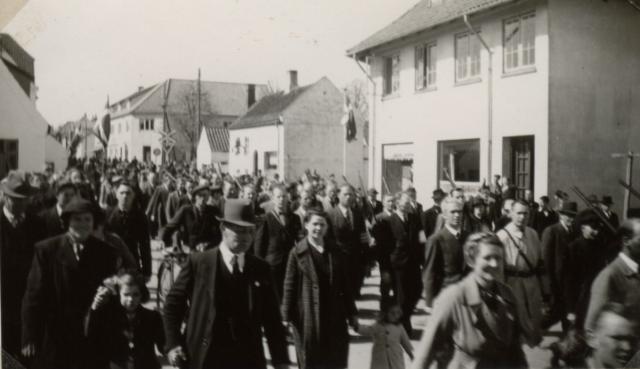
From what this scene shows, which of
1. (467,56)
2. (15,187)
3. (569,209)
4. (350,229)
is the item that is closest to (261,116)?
(467,56)

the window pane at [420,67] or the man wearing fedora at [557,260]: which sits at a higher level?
the window pane at [420,67]

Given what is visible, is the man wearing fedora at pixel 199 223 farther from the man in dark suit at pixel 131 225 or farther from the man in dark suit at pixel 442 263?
the man in dark suit at pixel 442 263

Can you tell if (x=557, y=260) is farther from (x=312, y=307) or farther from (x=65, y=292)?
(x=65, y=292)

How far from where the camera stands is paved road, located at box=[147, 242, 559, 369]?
4.68m

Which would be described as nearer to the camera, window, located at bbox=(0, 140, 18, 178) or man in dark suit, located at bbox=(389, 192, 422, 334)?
window, located at bbox=(0, 140, 18, 178)

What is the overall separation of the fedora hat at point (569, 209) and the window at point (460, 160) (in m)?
2.12

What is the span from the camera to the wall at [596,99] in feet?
15.3

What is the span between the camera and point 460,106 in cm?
711

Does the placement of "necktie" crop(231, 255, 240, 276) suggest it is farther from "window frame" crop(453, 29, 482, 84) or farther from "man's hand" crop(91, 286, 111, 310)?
"window frame" crop(453, 29, 482, 84)

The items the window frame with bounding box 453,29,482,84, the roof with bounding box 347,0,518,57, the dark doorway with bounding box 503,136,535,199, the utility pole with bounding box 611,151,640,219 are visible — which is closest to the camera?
the utility pole with bounding box 611,151,640,219

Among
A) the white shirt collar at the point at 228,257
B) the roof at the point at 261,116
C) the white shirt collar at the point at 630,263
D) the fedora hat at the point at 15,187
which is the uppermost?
the roof at the point at 261,116

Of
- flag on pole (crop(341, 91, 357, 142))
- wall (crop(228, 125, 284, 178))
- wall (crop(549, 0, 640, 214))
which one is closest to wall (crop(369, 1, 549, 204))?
wall (crop(549, 0, 640, 214))

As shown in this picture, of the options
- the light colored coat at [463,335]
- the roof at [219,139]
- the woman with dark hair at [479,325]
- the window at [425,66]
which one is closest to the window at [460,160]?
the window at [425,66]

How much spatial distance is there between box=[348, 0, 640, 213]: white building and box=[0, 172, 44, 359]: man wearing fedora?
2775mm
